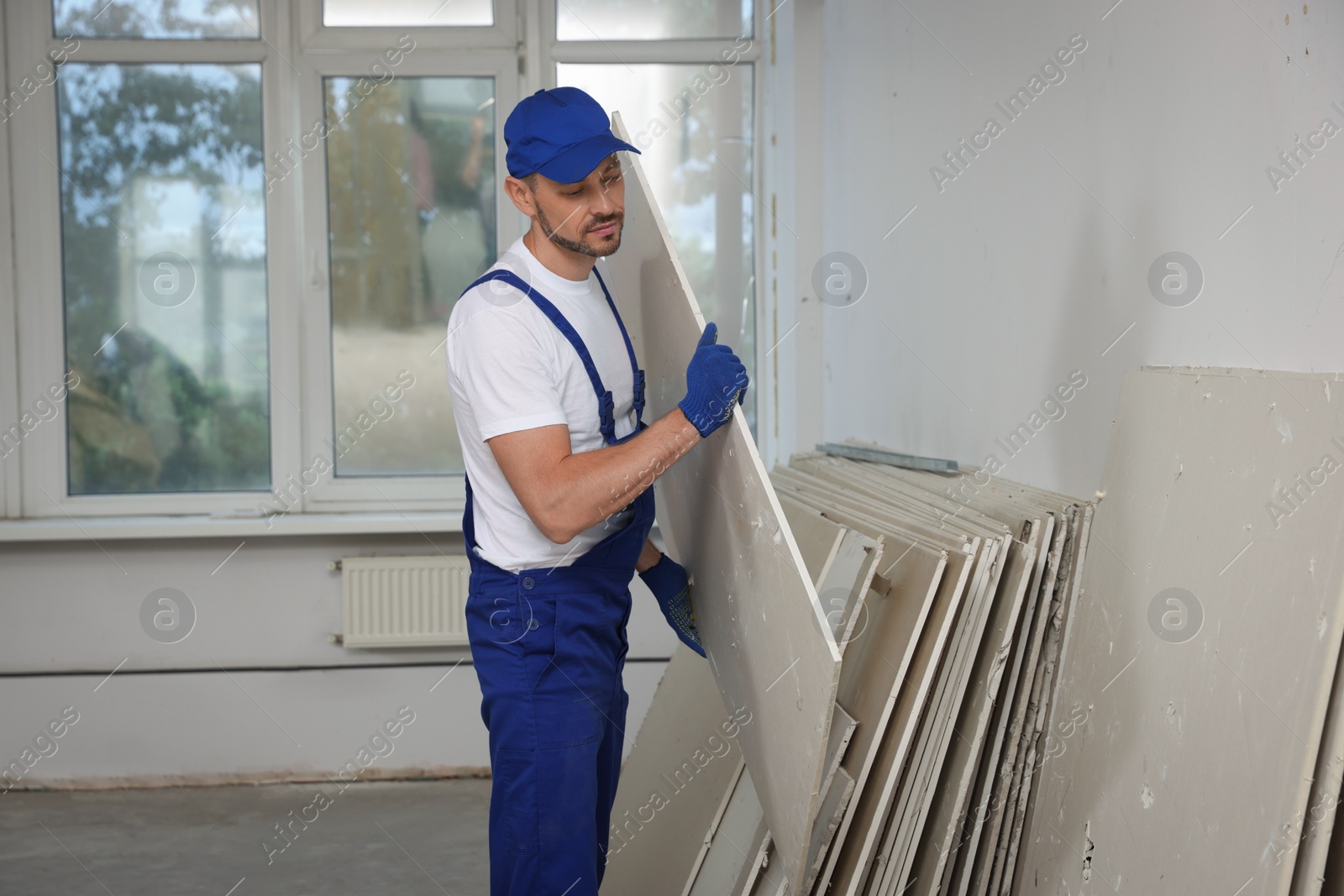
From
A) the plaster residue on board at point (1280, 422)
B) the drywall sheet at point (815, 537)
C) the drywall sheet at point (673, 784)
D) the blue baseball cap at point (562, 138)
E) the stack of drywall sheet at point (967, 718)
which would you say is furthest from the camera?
the drywall sheet at point (673, 784)

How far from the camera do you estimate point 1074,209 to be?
6.11ft

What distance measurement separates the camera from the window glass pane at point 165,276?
338 cm

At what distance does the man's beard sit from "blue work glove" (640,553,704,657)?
59 centimetres

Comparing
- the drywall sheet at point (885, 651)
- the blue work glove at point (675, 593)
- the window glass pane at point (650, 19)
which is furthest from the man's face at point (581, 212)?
the window glass pane at point (650, 19)

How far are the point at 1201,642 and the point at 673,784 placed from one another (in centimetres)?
131

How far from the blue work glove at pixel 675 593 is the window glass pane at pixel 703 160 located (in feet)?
5.55

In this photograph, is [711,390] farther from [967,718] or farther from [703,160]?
[703,160]

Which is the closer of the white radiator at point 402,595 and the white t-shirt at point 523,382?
the white t-shirt at point 523,382

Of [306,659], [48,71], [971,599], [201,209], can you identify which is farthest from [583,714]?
[48,71]


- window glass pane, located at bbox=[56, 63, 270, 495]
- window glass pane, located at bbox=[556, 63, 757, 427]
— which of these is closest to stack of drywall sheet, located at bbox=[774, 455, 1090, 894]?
window glass pane, located at bbox=[556, 63, 757, 427]

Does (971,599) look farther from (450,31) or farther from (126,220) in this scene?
(126,220)

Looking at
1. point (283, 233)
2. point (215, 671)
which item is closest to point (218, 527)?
point (215, 671)

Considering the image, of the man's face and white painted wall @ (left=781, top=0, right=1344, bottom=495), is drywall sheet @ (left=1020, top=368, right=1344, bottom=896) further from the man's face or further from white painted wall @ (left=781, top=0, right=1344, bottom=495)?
the man's face

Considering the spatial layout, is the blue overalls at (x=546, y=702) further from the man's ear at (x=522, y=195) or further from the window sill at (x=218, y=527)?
the window sill at (x=218, y=527)
